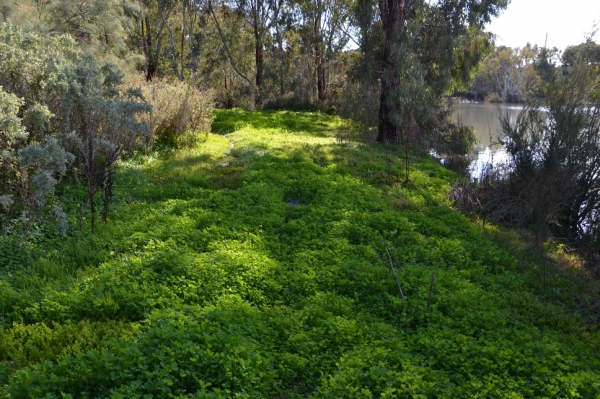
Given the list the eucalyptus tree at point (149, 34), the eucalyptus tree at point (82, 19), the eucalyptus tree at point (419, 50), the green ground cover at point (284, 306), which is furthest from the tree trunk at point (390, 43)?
the eucalyptus tree at point (149, 34)

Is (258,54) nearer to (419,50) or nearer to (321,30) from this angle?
(321,30)

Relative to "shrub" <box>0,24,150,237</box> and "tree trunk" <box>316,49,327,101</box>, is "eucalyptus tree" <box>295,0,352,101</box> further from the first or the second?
"shrub" <box>0,24,150,237</box>

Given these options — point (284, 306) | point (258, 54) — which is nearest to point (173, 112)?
point (284, 306)

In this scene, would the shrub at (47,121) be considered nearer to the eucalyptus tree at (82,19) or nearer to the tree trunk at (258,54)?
the eucalyptus tree at (82,19)

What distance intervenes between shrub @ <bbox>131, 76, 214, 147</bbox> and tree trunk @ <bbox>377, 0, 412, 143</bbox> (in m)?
5.70

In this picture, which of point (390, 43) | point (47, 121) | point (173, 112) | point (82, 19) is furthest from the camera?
point (82, 19)

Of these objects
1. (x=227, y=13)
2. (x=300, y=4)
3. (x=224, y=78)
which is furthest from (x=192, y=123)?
(x=224, y=78)

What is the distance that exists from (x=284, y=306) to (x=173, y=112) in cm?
806

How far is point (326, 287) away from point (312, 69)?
1164 inches

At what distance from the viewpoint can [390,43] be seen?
13922 millimetres

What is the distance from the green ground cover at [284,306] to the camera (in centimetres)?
348

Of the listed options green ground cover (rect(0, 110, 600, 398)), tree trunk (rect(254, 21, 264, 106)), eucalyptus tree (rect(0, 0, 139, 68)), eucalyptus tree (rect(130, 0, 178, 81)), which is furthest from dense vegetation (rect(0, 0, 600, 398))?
tree trunk (rect(254, 21, 264, 106))

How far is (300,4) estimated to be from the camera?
2767cm

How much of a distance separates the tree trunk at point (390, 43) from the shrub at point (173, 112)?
18.7ft
